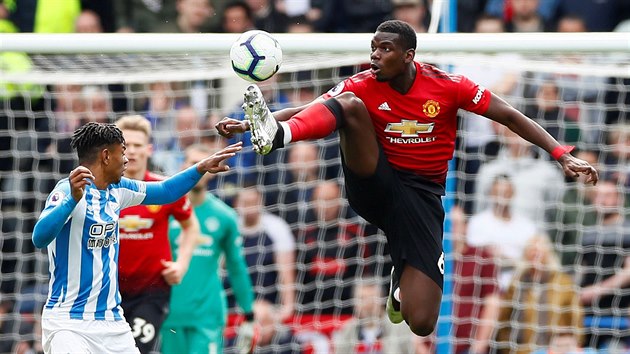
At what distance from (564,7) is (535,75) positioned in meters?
1.04

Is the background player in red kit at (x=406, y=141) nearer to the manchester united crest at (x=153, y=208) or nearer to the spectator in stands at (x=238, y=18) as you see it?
the manchester united crest at (x=153, y=208)

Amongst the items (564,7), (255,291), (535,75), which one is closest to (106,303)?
(255,291)

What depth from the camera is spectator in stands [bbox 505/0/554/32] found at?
39.0 ft

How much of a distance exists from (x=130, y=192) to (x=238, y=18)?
18.3 ft

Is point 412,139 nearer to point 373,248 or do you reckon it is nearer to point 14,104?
point 373,248

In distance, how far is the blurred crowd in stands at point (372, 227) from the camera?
1041 cm

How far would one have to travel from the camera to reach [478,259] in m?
10.5

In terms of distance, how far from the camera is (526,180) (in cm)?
1081

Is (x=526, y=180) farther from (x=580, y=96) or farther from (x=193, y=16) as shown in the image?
(x=193, y=16)

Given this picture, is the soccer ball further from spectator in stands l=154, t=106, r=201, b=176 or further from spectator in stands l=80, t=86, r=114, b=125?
spectator in stands l=80, t=86, r=114, b=125

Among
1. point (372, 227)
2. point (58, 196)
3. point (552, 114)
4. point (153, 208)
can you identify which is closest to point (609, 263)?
point (552, 114)

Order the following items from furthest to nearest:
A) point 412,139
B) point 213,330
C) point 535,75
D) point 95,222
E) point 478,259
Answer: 1. point 535,75
2. point 478,259
3. point 213,330
4. point 412,139
5. point 95,222

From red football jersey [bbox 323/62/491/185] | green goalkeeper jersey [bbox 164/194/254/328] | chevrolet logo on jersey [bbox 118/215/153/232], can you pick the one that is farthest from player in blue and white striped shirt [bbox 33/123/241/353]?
green goalkeeper jersey [bbox 164/194/254/328]

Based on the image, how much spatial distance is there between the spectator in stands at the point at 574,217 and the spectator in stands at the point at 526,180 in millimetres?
118
